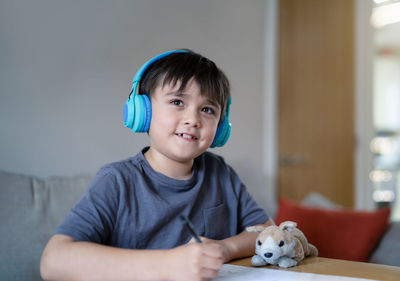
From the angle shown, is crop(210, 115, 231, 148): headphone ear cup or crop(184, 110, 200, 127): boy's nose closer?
crop(184, 110, 200, 127): boy's nose

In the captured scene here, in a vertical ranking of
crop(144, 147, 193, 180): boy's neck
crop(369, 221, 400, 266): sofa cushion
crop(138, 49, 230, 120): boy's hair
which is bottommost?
crop(369, 221, 400, 266): sofa cushion

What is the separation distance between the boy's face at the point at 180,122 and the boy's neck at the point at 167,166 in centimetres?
2

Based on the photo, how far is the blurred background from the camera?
51.0 inches

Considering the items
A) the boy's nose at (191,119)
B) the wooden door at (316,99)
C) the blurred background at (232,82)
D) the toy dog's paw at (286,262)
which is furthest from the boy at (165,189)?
the wooden door at (316,99)

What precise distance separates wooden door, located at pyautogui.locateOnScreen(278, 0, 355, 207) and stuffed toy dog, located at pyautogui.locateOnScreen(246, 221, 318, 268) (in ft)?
6.31

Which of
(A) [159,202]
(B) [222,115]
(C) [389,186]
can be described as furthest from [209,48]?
(C) [389,186]

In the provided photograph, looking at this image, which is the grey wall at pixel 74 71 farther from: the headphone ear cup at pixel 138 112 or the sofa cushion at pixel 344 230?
the sofa cushion at pixel 344 230

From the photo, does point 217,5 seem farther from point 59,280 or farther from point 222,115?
point 59,280

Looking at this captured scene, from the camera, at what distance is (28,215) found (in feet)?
3.72

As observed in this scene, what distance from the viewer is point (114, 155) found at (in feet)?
4.58

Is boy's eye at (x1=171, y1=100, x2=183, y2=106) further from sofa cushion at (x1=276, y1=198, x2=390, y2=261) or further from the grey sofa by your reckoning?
sofa cushion at (x1=276, y1=198, x2=390, y2=261)

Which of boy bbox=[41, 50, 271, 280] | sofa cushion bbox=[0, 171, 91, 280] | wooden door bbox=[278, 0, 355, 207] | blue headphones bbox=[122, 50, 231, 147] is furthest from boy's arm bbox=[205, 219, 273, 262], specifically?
wooden door bbox=[278, 0, 355, 207]

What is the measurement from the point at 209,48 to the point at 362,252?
43.5 inches

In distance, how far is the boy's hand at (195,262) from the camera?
601 millimetres
